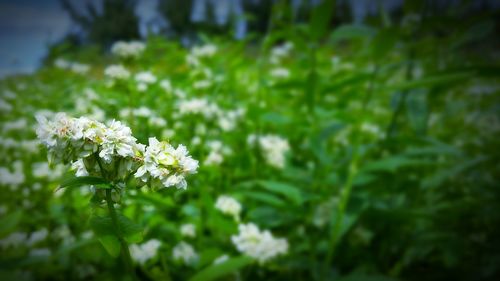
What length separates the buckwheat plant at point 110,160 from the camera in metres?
0.53

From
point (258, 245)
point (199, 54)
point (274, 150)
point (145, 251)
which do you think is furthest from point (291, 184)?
point (199, 54)

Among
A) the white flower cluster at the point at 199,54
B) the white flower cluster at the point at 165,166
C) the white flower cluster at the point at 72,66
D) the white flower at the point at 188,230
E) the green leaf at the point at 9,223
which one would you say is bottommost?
the white flower cluster at the point at 165,166

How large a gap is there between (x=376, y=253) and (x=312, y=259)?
Answer: 472 mm

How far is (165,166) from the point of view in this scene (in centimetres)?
56

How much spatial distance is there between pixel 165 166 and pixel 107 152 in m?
0.08

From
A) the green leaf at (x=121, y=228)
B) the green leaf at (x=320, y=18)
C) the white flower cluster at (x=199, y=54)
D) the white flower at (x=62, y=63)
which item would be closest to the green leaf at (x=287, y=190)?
the green leaf at (x=320, y=18)

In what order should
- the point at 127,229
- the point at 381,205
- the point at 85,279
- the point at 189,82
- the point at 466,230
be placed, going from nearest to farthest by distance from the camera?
the point at 127,229, the point at 85,279, the point at 381,205, the point at 466,230, the point at 189,82

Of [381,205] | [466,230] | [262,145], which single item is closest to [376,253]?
[381,205]

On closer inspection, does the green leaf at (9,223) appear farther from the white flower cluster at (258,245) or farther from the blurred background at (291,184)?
the white flower cluster at (258,245)

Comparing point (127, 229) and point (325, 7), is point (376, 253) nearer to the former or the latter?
point (325, 7)

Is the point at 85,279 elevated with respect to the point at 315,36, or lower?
Answer: lower

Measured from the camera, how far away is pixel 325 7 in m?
1.16

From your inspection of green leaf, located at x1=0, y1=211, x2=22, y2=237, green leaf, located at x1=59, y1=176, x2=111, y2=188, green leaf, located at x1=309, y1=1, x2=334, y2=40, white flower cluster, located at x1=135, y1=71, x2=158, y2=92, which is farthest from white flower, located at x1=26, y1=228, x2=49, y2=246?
green leaf, located at x1=309, y1=1, x2=334, y2=40

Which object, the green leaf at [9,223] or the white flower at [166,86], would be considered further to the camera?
the white flower at [166,86]
